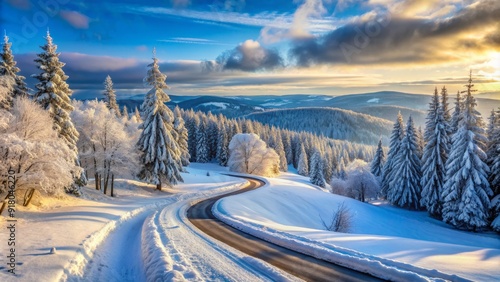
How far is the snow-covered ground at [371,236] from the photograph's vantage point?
10.3 metres

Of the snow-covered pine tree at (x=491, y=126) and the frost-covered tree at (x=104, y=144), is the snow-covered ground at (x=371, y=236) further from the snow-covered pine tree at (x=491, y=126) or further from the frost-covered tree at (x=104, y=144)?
the frost-covered tree at (x=104, y=144)

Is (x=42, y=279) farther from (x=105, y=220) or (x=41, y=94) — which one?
(x=41, y=94)

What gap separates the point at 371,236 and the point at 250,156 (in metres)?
52.8

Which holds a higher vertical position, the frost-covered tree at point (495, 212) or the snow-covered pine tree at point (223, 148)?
the snow-covered pine tree at point (223, 148)

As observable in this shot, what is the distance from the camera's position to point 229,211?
24.4 m

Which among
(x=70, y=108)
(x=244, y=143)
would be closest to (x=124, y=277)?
(x=70, y=108)

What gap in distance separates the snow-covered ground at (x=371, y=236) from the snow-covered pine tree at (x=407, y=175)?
1944 mm

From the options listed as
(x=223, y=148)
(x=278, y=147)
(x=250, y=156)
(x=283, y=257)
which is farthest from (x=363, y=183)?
(x=278, y=147)

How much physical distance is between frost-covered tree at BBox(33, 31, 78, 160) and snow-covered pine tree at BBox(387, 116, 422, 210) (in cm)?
4143

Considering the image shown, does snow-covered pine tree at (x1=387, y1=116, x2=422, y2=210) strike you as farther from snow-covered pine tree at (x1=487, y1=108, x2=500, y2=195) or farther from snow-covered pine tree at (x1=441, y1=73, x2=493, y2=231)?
snow-covered pine tree at (x1=487, y1=108, x2=500, y2=195)

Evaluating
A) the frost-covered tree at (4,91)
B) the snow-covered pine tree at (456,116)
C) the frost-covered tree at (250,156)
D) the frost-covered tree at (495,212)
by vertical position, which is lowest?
the frost-covered tree at (495,212)

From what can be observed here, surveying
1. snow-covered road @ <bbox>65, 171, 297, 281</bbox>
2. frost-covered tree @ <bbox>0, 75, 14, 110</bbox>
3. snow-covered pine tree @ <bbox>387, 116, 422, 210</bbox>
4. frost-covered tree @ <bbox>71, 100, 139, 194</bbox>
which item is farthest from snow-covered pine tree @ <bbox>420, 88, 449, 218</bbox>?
frost-covered tree @ <bbox>0, 75, 14, 110</bbox>

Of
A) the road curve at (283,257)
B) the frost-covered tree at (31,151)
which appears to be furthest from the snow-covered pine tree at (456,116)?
the frost-covered tree at (31,151)

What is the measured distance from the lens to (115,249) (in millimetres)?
15109
